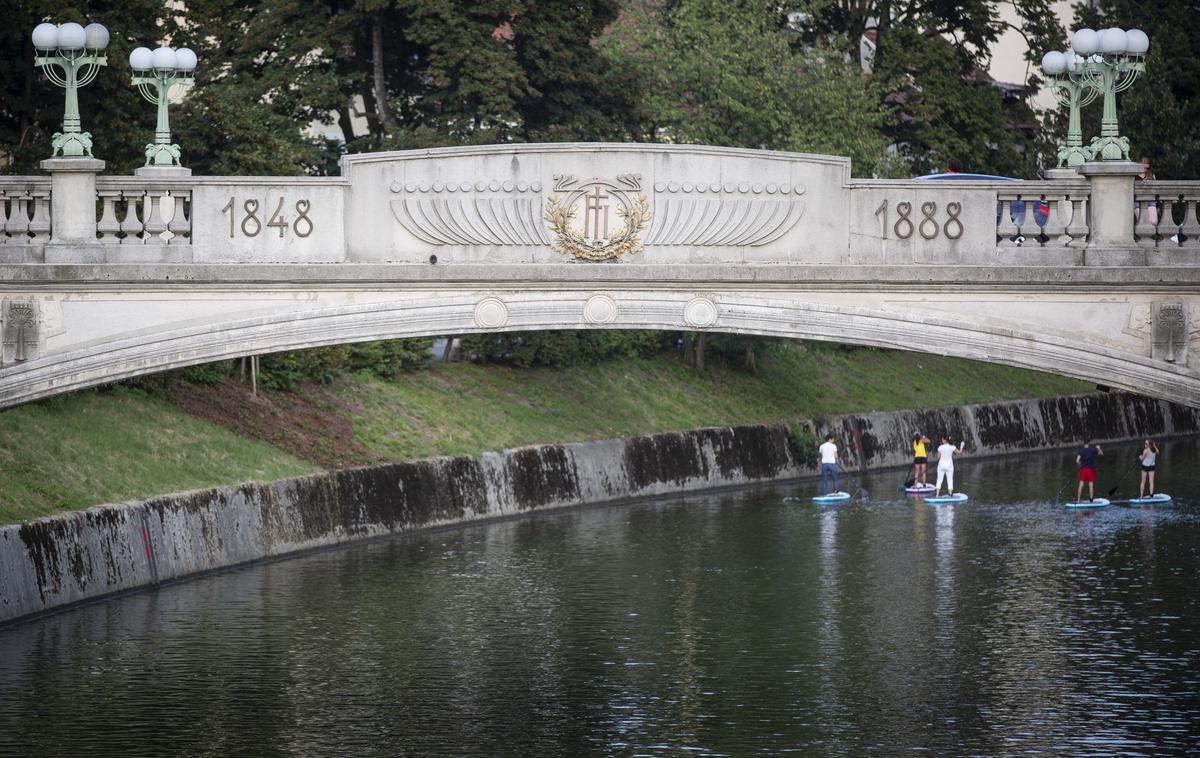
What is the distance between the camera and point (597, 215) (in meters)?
24.7

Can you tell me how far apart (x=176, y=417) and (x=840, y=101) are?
24.6m

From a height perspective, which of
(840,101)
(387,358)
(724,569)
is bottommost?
(724,569)

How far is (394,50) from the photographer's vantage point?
51.2 metres

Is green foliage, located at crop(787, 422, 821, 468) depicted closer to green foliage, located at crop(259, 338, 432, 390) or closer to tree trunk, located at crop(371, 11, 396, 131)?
green foliage, located at crop(259, 338, 432, 390)

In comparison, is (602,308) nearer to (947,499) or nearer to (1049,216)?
(1049,216)

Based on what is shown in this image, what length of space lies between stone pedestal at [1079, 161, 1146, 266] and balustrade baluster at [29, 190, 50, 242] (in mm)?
12269

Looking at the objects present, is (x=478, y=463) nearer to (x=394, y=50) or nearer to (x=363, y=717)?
(x=394, y=50)

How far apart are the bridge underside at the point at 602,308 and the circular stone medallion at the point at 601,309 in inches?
0.7

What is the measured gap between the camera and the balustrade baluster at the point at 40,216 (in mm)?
24875

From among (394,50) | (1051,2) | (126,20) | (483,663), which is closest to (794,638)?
(483,663)

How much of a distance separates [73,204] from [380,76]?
1027 inches

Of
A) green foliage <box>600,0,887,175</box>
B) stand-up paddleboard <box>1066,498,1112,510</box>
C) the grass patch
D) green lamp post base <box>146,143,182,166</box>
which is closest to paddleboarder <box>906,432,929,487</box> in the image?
stand-up paddleboard <box>1066,498,1112,510</box>

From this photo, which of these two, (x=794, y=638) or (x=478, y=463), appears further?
(x=478, y=463)

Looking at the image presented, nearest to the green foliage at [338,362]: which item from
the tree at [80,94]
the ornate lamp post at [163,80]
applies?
the tree at [80,94]
